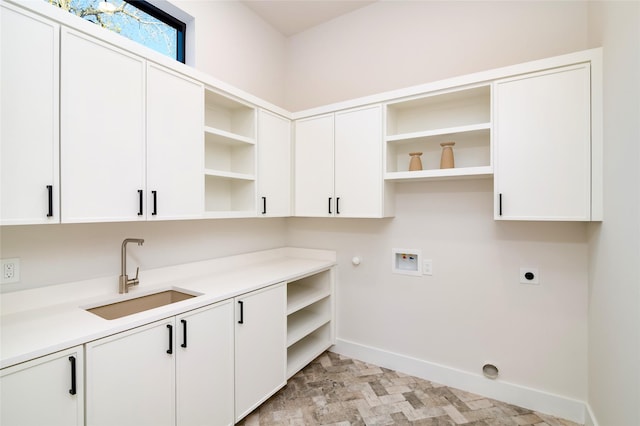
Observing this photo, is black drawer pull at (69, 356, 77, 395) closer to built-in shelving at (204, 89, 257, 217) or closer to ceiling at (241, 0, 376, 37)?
built-in shelving at (204, 89, 257, 217)

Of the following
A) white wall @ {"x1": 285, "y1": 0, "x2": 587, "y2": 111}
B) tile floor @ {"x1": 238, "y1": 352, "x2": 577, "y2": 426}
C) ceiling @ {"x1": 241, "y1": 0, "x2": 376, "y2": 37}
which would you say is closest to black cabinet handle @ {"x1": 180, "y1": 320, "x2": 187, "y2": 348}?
tile floor @ {"x1": 238, "y1": 352, "x2": 577, "y2": 426}

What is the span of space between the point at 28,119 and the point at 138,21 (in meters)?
1.35

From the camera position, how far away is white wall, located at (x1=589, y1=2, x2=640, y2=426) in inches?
51.9

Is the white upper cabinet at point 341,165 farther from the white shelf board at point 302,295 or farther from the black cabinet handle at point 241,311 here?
the black cabinet handle at point 241,311

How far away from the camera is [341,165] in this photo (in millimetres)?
2578

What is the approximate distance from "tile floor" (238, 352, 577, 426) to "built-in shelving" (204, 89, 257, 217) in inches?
56.6

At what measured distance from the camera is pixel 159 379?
58.1 inches

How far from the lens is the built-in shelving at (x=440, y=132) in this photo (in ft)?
7.06

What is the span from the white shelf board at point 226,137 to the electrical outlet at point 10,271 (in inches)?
48.8

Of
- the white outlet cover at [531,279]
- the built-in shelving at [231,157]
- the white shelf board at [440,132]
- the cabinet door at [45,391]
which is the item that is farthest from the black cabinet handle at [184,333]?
the white outlet cover at [531,279]

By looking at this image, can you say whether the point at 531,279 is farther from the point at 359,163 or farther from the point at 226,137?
the point at 226,137

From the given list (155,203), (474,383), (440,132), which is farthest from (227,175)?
(474,383)

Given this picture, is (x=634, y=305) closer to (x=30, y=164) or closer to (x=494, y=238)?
(x=494, y=238)

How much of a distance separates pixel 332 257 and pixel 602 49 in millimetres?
2407
